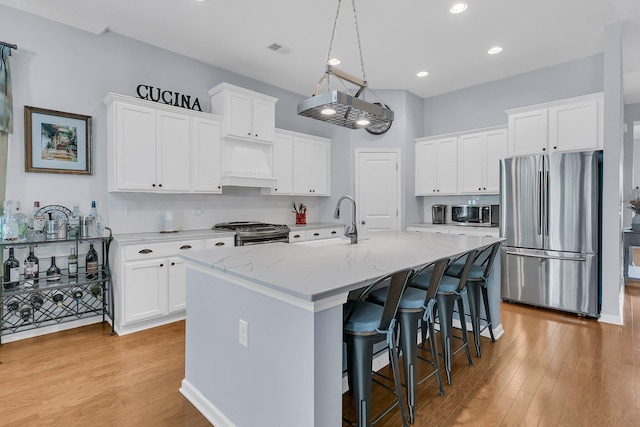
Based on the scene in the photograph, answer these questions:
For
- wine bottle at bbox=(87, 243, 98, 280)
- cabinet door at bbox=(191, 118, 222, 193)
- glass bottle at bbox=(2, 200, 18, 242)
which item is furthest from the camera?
cabinet door at bbox=(191, 118, 222, 193)

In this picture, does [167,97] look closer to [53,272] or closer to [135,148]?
[135,148]

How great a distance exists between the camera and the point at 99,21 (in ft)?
11.1

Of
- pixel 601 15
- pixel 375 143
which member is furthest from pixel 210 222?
pixel 601 15

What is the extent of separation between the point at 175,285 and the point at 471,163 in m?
4.33

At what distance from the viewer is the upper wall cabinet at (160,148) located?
341cm

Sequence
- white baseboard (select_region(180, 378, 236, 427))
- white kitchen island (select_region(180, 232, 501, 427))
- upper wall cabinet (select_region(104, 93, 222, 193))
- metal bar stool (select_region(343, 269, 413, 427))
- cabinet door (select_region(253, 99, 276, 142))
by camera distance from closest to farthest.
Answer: white kitchen island (select_region(180, 232, 501, 427)) < metal bar stool (select_region(343, 269, 413, 427)) < white baseboard (select_region(180, 378, 236, 427)) < upper wall cabinet (select_region(104, 93, 222, 193)) < cabinet door (select_region(253, 99, 276, 142))

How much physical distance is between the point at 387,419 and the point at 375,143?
4.39 metres

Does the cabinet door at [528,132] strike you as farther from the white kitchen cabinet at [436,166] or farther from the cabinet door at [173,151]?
the cabinet door at [173,151]

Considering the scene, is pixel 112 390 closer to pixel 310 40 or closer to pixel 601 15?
pixel 310 40

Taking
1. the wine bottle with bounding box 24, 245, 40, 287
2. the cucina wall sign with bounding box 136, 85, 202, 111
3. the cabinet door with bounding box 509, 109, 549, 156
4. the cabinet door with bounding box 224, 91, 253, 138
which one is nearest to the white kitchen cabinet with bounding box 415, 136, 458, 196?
the cabinet door with bounding box 509, 109, 549, 156

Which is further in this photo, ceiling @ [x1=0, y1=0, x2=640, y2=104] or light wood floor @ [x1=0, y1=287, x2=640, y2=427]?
ceiling @ [x1=0, y1=0, x2=640, y2=104]

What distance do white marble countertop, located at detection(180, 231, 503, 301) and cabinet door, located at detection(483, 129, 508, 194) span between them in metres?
2.27

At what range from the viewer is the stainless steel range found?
4.03m

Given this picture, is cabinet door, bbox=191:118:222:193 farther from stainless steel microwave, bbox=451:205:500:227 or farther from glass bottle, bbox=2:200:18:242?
stainless steel microwave, bbox=451:205:500:227
